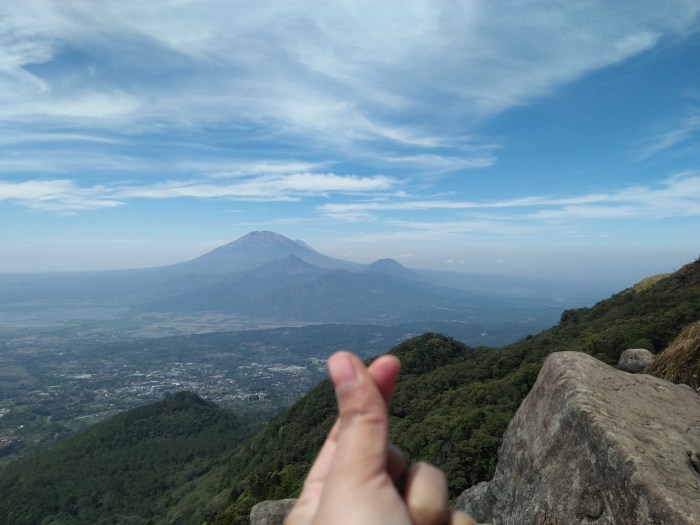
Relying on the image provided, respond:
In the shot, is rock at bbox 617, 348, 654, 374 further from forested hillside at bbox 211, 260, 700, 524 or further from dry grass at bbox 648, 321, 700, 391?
forested hillside at bbox 211, 260, 700, 524

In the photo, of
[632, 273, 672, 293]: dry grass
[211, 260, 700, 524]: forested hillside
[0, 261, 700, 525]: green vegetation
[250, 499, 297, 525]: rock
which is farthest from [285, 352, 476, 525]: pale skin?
[632, 273, 672, 293]: dry grass

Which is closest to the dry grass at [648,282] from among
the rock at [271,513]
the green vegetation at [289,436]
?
the green vegetation at [289,436]

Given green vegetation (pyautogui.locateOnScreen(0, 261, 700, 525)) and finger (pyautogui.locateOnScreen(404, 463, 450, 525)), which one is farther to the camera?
green vegetation (pyautogui.locateOnScreen(0, 261, 700, 525))

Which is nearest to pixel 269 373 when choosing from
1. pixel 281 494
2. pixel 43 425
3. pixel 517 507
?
pixel 43 425

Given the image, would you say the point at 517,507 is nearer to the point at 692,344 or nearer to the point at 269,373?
the point at 692,344

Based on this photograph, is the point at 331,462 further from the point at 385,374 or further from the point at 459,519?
the point at 459,519

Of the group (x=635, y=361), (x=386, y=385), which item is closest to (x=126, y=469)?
(x=635, y=361)
